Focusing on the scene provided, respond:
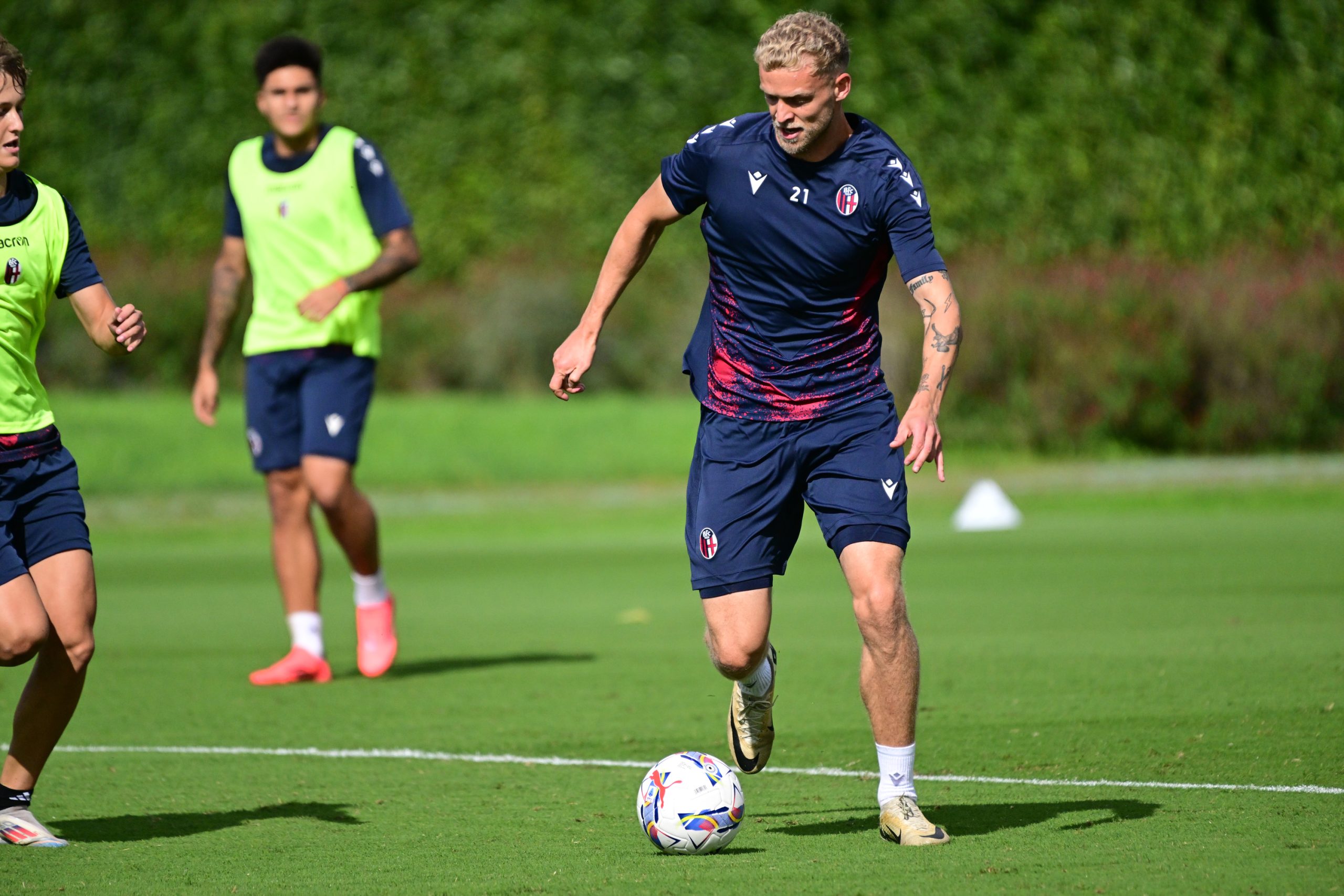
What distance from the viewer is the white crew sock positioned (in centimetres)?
561

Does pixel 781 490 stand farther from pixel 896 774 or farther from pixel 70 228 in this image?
pixel 70 228

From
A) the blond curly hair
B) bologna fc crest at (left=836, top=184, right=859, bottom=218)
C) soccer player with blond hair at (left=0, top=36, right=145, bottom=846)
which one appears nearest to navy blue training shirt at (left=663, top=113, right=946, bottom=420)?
bologna fc crest at (left=836, top=184, right=859, bottom=218)

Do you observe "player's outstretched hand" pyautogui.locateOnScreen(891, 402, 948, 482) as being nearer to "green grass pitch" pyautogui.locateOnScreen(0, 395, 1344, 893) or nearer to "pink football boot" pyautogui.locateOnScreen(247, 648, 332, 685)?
"green grass pitch" pyautogui.locateOnScreen(0, 395, 1344, 893)

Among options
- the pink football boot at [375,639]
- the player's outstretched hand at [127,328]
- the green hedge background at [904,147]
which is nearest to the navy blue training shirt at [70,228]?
the player's outstretched hand at [127,328]

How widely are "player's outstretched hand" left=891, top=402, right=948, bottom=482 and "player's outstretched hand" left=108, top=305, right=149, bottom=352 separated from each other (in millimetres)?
2126

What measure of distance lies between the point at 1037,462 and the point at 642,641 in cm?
1023

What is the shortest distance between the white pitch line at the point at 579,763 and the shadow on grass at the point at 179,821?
2.81 ft

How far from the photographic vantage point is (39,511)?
16.7ft

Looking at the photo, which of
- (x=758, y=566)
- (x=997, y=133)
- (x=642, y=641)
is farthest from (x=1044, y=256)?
(x=758, y=566)

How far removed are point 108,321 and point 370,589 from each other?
3.42 metres

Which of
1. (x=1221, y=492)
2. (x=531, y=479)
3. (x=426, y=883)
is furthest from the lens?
(x=531, y=479)

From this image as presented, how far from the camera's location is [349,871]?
4711 millimetres

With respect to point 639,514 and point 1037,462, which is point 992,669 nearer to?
point 639,514

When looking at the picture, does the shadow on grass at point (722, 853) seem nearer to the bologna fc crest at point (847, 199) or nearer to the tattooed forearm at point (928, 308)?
the tattooed forearm at point (928, 308)
